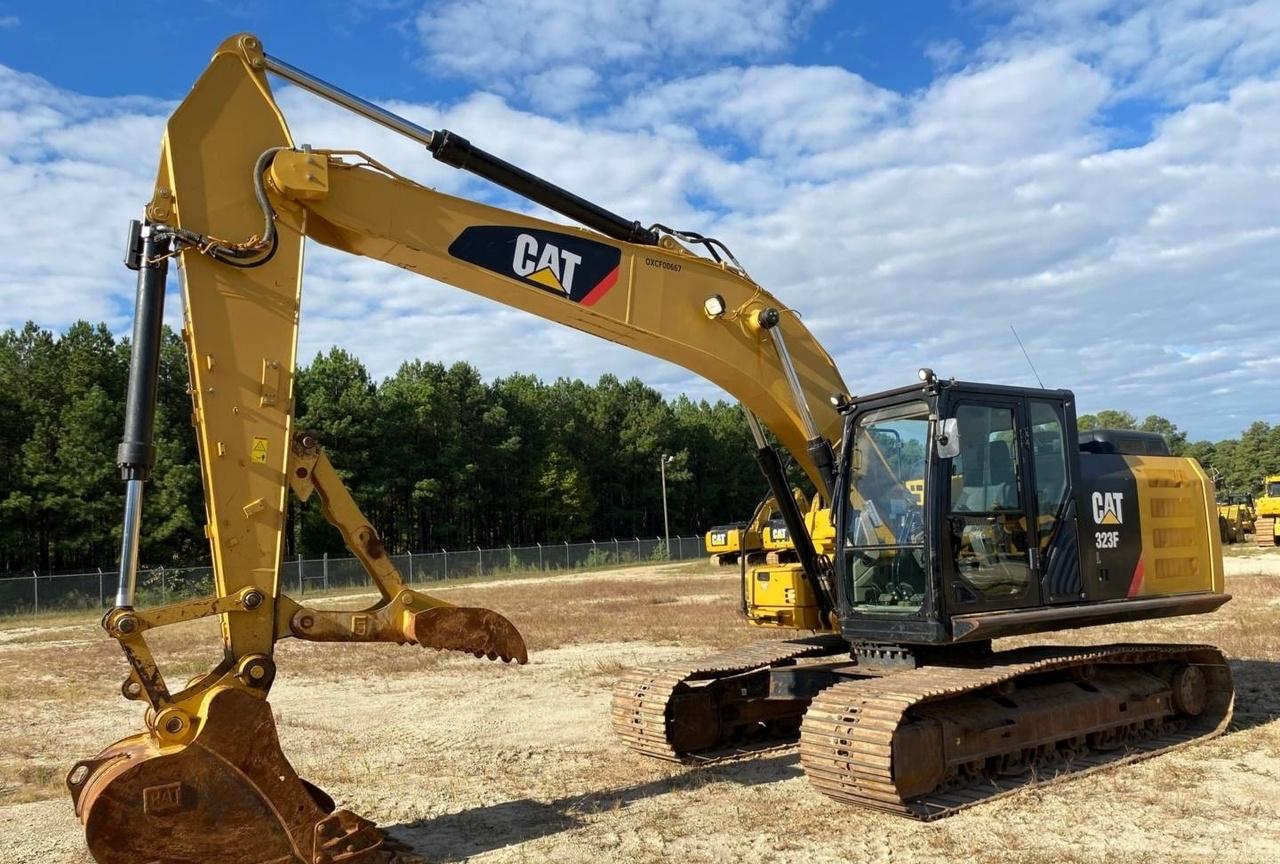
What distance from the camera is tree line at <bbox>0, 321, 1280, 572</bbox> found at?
42844 mm

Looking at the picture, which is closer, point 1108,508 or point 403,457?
point 1108,508

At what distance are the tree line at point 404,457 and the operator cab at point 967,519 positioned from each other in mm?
21009

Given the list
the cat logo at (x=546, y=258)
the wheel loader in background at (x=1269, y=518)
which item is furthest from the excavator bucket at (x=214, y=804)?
the wheel loader in background at (x=1269, y=518)

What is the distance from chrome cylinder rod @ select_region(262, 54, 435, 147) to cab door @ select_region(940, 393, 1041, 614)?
14.2 ft

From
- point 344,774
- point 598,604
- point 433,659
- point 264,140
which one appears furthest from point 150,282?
point 598,604

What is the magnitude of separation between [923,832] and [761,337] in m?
3.71

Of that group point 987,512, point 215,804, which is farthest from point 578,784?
point 987,512

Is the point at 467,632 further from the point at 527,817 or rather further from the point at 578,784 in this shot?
the point at 578,784

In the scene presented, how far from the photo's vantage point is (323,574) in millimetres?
35562

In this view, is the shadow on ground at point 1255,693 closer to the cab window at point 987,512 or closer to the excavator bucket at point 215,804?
the cab window at point 987,512

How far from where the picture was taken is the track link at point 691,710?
8477 millimetres

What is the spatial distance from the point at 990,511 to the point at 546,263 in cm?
375

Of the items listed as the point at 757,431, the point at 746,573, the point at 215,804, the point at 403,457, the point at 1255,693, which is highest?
the point at 403,457

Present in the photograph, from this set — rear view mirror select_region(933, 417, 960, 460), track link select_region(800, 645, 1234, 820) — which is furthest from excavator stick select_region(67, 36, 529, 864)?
rear view mirror select_region(933, 417, 960, 460)
